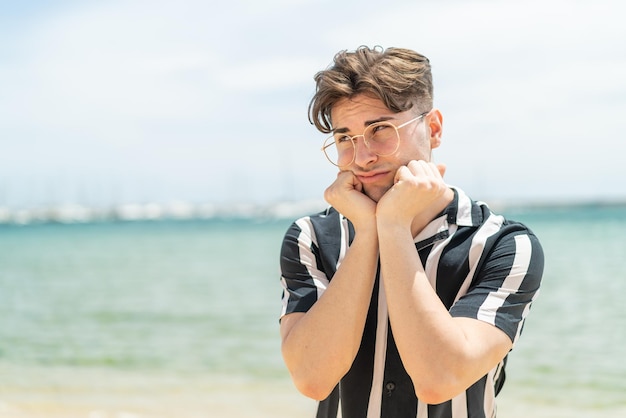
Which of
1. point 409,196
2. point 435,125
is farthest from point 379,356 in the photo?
point 435,125

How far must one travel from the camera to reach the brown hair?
95.0 inches

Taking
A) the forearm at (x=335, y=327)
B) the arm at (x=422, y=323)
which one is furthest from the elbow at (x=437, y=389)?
the forearm at (x=335, y=327)

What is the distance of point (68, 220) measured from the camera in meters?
108

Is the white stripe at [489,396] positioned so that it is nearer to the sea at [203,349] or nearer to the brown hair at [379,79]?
the sea at [203,349]

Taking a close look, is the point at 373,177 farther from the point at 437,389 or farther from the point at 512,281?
the point at 437,389

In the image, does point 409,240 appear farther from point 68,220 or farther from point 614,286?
point 68,220

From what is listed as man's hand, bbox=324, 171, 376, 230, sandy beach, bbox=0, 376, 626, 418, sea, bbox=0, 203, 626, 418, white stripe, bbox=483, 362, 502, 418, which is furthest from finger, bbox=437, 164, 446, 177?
sandy beach, bbox=0, 376, 626, 418

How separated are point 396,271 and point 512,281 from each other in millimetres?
380

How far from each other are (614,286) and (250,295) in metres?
7.27

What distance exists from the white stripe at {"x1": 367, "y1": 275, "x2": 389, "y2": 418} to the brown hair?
63 cm

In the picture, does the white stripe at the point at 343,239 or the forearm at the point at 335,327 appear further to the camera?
the white stripe at the point at 343,239

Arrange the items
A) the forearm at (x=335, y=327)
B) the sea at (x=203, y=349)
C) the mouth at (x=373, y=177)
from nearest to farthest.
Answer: the forearm at (x=335, y=327)
the mouth at (x=373, y=177)
the sea at (x=203, y=349)

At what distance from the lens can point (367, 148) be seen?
2.46 meters

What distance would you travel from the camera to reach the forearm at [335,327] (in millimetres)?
2295
